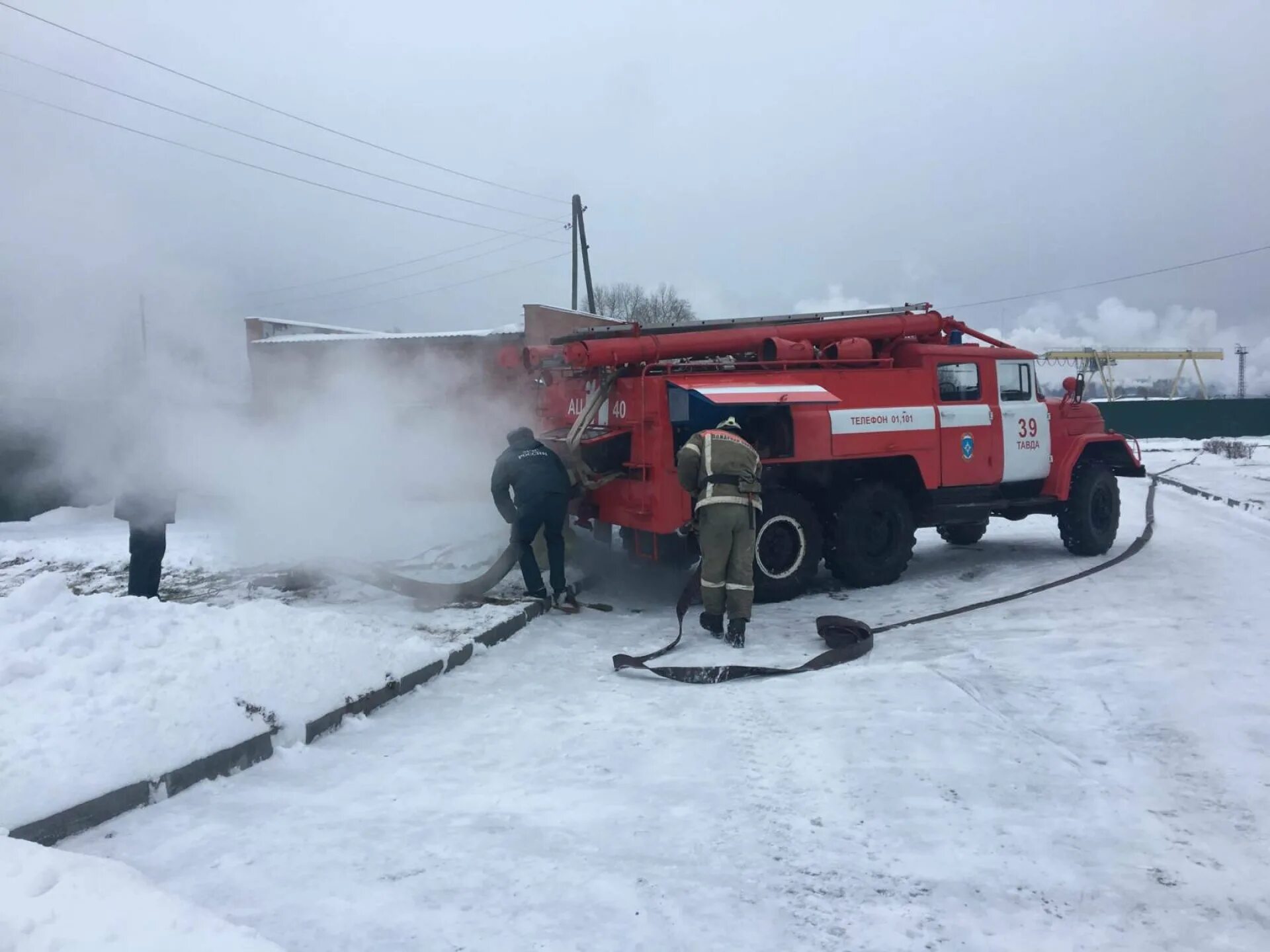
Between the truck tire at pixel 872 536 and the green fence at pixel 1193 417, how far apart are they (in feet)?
120

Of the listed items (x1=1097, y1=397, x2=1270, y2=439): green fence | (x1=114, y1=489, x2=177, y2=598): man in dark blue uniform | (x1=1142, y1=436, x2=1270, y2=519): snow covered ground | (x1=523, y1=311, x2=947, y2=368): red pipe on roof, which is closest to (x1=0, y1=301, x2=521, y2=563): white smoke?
(x1=114, y1=489, x2=177, y2=598): man in dark blue uniform

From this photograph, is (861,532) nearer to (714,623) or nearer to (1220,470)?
(714,623)

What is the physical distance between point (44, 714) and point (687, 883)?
290 cm

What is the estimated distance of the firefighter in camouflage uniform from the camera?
6.73 metres

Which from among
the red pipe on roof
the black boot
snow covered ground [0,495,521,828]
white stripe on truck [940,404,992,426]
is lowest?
the black boot

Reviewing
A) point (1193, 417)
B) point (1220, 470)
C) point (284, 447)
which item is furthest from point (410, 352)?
point (1193, 417)

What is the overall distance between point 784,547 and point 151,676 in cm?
552

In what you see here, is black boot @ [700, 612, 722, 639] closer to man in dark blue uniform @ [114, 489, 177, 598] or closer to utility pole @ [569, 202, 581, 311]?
man in dark blue uniform @ [114, 489, 177, 598]

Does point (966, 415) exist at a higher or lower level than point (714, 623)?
higher

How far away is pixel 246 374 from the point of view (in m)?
8.51

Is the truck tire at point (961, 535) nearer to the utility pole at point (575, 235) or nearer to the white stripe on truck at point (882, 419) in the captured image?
the white stripe on truck at point (882, 419)

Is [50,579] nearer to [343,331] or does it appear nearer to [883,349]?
[883,349]

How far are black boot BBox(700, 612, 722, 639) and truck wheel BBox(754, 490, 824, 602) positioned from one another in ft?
4.06

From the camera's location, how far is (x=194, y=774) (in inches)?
155
